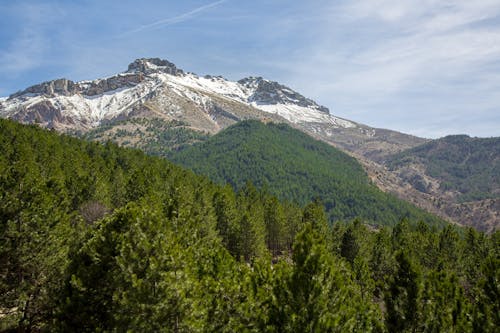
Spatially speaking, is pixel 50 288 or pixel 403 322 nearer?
pixel 403 322

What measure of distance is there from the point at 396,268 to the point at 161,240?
1485 centimetres

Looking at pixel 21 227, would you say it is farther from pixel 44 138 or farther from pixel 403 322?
pixel 44 138

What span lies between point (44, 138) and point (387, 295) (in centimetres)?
8433

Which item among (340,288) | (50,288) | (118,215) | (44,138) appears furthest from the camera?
(44,138)

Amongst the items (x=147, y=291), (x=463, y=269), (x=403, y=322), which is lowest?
(x=463, y=269)

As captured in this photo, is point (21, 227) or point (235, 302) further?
point (21, 227)

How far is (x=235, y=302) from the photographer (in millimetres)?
19156

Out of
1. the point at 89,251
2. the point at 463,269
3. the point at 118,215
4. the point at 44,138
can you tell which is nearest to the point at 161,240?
the point at 118,215

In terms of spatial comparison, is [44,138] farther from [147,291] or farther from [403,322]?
[403,322]

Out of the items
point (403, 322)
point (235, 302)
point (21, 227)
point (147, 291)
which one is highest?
point (21, 227)

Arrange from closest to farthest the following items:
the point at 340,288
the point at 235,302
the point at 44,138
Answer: the point at 340,288 < the point at 235,302 < the point at 44,138

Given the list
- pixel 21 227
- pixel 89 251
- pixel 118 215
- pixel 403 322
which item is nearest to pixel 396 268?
pixel 403 322

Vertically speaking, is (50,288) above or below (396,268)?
below

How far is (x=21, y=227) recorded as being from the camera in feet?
80.2
